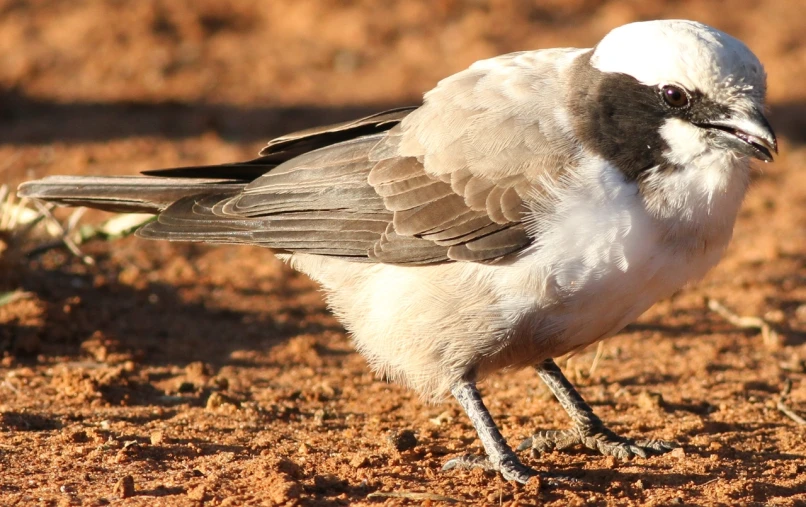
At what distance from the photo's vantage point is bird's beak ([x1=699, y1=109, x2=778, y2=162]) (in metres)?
4.57

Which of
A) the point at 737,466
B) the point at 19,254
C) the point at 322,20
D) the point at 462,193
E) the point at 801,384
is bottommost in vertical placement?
the point at 737,466

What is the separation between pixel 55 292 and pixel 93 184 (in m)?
1.54

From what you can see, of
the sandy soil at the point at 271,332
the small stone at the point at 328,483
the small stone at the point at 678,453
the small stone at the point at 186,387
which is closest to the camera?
the small stone at the point at 328,483

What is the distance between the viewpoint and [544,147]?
16.2 feet

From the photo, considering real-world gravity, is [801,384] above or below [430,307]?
below

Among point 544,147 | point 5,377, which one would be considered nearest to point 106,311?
point 5,377

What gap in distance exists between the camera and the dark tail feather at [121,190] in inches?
230

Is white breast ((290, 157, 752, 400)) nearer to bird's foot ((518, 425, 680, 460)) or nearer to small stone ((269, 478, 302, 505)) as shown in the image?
bird's foot ((518, 425, 680, 460))

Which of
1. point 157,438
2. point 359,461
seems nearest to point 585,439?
point 359,461

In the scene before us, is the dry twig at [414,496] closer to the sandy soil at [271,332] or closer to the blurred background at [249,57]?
the sandy soil at [271,332]

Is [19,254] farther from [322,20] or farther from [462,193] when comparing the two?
[322,20]

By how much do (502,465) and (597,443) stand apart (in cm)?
69

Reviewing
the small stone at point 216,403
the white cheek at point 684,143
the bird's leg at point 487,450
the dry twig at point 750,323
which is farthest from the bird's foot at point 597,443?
the dry twig at point 750,323

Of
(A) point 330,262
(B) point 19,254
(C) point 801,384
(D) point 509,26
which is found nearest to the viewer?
(A) point 330,262
